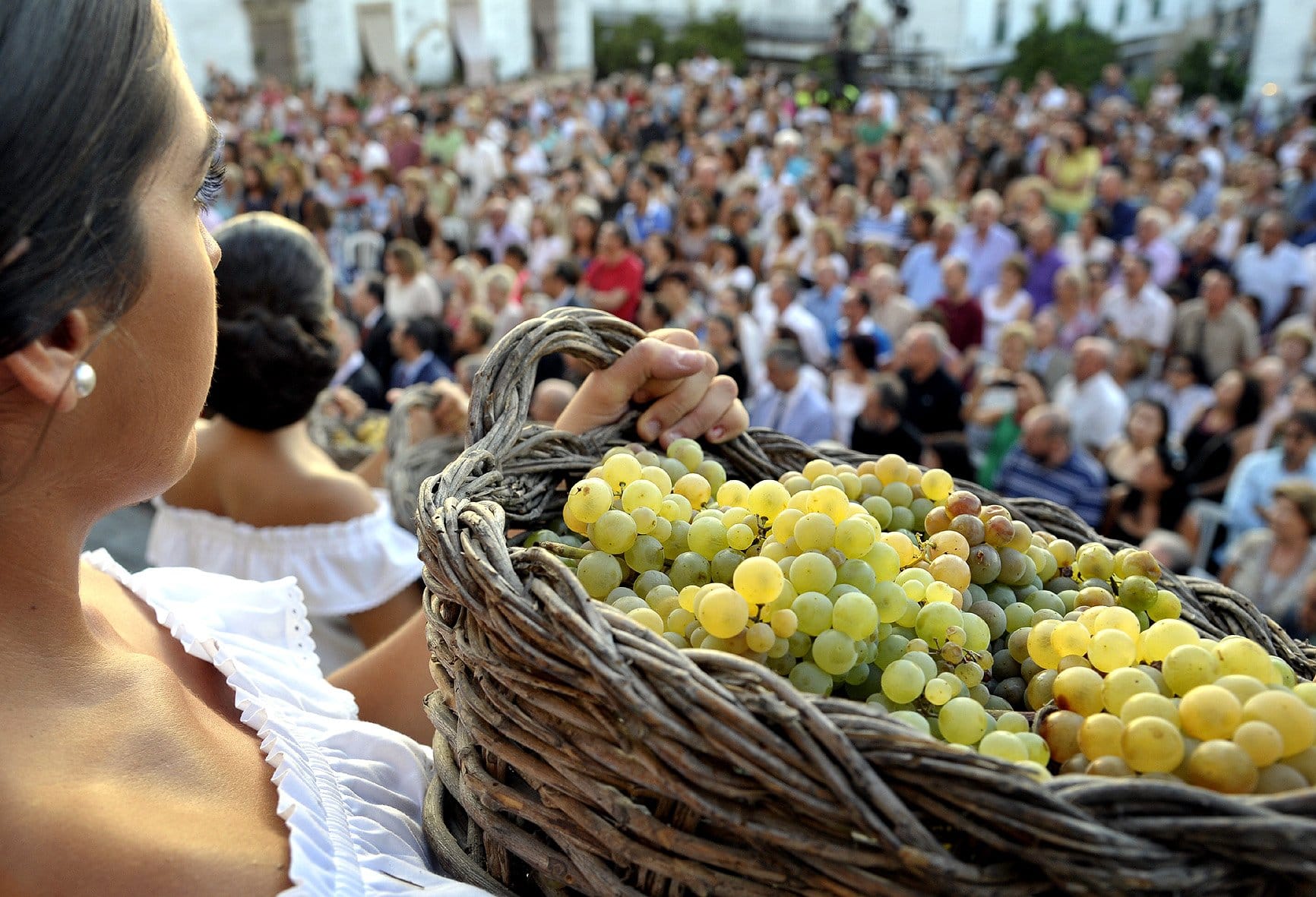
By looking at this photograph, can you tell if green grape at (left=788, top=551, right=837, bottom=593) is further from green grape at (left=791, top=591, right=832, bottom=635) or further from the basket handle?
the basket handle

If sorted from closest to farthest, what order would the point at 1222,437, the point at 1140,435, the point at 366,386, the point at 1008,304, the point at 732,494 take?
the point at 732,494, the point at 1140,435, the point at 1222,437, the point at 366,386, the point at 1008,304

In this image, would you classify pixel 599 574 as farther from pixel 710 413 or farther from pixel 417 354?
pixel 417 354

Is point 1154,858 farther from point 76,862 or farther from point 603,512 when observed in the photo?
point 76,862

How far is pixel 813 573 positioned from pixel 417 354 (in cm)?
469

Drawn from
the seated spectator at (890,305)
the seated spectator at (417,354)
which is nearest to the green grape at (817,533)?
the seated spectator at (417,354)

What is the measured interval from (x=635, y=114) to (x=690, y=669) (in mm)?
13576

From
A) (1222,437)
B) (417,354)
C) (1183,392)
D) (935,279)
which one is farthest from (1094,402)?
(417,354)

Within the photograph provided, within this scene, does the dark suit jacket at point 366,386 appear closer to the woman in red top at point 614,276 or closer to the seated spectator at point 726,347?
the seated spectator at point 726,347

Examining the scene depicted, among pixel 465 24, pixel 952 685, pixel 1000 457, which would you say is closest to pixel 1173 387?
pixel 1000 457

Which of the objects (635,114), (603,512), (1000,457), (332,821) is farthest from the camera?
(635,114)

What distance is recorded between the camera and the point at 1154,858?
0.61m

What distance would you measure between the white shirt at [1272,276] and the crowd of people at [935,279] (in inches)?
0.6

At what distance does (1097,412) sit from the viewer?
4805 mm

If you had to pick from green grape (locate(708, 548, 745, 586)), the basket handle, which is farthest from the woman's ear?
green grape (locate(708, 548, 745, 586))
